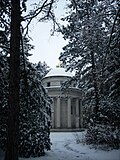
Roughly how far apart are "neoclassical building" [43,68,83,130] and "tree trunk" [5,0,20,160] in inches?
1110

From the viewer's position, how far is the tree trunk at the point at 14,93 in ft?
22.4

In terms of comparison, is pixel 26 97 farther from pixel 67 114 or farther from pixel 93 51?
pixel 67 114

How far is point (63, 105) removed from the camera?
38.7 metres

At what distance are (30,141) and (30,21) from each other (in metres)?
5.91

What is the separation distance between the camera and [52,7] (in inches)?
370

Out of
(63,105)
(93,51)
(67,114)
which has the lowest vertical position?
(67,114)

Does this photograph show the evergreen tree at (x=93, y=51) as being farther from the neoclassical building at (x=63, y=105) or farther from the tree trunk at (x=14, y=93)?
the neoclassical building at (x=63, y=105)

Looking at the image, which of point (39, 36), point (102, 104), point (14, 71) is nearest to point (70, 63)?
point (102, 104)

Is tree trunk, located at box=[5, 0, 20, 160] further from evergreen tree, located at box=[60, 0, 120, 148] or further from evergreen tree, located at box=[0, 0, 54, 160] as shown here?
evergreen tree, located at box=[60, 0, 120, 148]

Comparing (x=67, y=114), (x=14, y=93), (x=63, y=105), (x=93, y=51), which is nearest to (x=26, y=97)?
(x=14, y=93)

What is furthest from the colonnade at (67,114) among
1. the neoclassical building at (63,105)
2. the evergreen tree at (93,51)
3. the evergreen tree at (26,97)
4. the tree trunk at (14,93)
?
the tree trunk at (14,93)

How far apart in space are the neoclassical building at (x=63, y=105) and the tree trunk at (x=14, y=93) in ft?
92.5

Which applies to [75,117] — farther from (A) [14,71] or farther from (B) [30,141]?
(A) [14,71]

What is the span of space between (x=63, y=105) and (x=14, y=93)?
3185 cm
